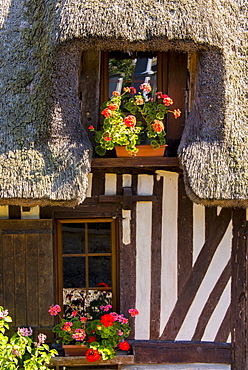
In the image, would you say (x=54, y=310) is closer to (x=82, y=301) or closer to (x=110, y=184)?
(x=82, y=301)

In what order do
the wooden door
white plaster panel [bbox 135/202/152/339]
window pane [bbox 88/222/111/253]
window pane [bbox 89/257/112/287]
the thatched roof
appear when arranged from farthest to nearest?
window pane [bbox 89/257/112/287]
window pane [bbox 88/222/111/253]
white plaster panel [bbox 135/202/152/339]
the wooden door
the thatched roof

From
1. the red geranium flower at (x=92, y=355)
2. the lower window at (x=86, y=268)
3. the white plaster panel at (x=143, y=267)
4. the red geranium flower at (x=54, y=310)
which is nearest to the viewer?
the red geranium flower at (x=92, y=355)

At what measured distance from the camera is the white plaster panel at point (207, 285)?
15.4 feet

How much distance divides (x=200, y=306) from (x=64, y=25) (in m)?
3.25

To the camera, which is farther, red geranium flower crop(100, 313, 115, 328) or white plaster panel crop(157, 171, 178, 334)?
white plaster panel crop(157, 171, 178, 334)

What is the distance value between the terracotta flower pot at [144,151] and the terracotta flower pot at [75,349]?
2022 mm

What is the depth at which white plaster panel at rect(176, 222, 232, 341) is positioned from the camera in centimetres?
469

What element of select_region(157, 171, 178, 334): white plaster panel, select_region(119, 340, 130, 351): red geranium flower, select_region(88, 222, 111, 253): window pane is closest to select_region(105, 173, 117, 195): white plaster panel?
select_region(157, 171, 178, 334): white plaster panel

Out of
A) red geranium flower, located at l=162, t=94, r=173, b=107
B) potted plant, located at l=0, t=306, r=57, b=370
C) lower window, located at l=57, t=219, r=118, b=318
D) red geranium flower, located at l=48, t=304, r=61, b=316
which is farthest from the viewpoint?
lower window, located at l=57, t=219, r=118, b=318

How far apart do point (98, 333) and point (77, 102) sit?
2362 millimetres

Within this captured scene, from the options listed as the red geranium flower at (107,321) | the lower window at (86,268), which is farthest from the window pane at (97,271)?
the red geranium flower at (107,321)

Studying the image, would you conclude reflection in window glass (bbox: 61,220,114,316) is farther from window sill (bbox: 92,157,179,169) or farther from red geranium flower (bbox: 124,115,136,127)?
red geranium flower (bbox: 124,115,136,127)

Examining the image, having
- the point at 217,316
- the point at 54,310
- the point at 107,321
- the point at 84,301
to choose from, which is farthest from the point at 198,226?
the point at 54,310

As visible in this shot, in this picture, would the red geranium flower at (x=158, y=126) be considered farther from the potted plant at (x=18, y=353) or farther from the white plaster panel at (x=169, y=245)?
the potted plant at (x=18, y=353)
